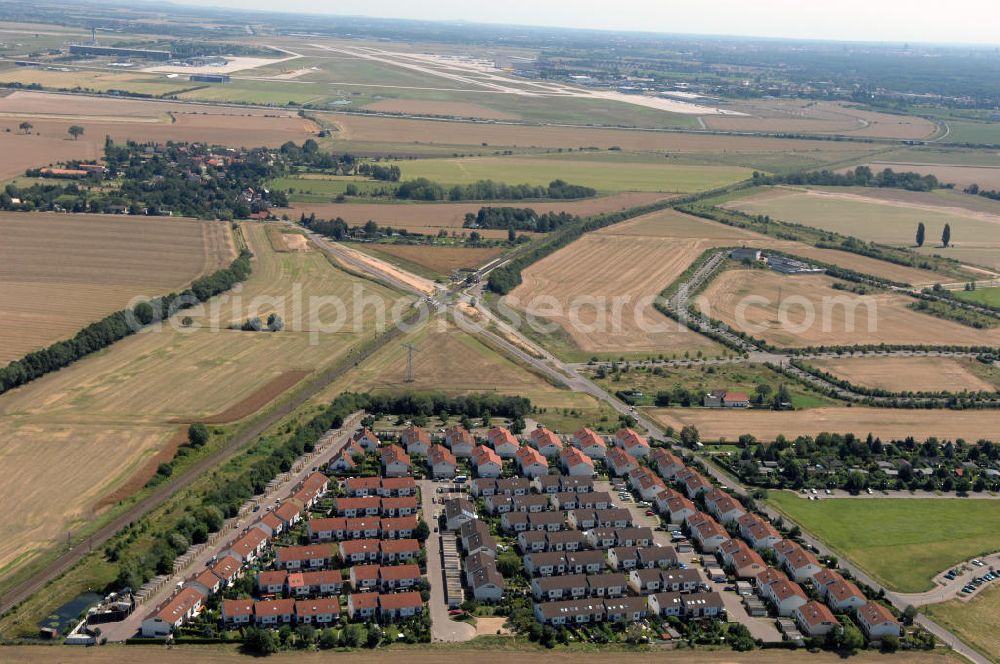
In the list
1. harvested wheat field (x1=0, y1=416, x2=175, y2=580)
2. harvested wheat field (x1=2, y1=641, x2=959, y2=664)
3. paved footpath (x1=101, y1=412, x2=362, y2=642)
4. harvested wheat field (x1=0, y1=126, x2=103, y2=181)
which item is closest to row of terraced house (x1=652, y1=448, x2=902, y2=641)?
harvested wheat field (x1=2, y1=641, x2=959, y2=664)

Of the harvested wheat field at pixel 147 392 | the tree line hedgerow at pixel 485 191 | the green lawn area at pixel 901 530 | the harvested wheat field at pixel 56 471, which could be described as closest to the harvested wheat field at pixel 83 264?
the harvested wheat field at pixel 147 392

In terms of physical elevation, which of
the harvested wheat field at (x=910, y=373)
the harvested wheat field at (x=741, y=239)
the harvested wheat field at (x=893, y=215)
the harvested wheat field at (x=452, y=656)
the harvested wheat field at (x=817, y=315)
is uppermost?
the harvested wheat field at (x=893, y=215)

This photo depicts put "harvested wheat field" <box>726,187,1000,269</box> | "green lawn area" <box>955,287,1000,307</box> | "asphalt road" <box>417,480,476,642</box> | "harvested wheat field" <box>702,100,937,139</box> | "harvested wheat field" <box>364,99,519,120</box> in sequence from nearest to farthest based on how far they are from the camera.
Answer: "asphalt road" <box>417,480,476,642</box> < "green lawn area" <box>955,287,1000,307</box> < "harvested wheat field" <box>726,187,1000,269</box> < "harvested wheat field" <box>702,100,937,139</box> < "harvested wheat field" <box>364,99,519,120</box>

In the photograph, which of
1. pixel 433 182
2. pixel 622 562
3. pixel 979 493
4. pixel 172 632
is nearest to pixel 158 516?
pixel 172 632

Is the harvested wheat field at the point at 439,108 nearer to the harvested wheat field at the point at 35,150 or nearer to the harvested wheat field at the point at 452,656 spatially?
the harvested wheat field at the point at 35,150

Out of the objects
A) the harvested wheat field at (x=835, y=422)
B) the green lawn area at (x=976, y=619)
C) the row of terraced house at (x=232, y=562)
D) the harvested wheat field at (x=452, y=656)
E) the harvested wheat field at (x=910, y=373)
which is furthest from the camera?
the harvested wheat field at (x=910, y=373)

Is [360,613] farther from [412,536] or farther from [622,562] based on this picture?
[622,562]

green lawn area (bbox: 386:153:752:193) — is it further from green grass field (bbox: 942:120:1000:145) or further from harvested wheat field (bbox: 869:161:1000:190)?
green grass field (bbox: 942:120:1000:145)
